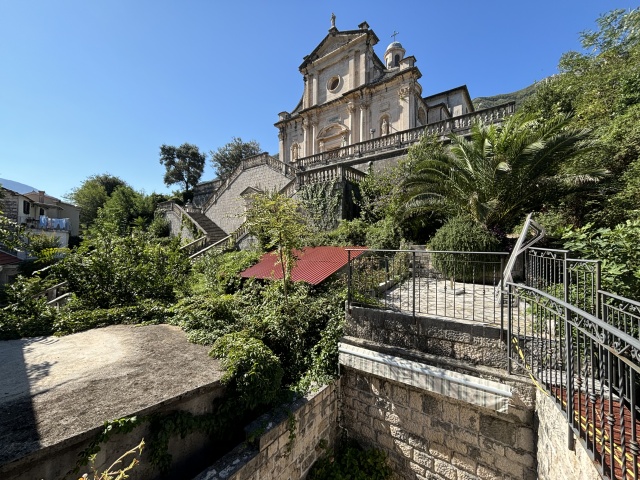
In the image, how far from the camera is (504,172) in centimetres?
679

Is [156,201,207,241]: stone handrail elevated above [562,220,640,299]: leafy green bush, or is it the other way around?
[156,201,207,241]: stone handrail

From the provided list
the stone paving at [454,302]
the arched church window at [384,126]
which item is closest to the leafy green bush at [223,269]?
the stone paving at [454,302]

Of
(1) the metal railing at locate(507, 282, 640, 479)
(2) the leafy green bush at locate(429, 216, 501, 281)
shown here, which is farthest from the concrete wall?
(2) the leafy green bush at locate(429, 216, 501, 281)

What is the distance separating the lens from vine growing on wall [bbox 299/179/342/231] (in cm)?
1091

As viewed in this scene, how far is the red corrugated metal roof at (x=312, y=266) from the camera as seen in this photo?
651 centimetres

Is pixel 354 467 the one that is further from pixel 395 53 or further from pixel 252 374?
pixel 395 53

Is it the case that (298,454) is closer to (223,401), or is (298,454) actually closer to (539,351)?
(223,401)

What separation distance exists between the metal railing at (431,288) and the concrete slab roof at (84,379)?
3067mm

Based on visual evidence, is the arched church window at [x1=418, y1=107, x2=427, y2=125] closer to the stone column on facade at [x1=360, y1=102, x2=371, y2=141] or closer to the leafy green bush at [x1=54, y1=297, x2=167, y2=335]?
the stone column on facade at [x1=360, y1=102, x2=371, y2=141]

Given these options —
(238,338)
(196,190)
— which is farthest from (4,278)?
(238,338)

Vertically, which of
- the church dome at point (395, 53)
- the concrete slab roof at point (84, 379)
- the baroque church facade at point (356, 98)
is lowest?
the concrete slab roof at point (84, 379)

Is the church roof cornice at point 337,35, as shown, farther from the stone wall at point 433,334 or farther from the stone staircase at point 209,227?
the stone wall at point 433,334

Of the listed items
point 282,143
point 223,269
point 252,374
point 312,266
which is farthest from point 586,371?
point 282,143

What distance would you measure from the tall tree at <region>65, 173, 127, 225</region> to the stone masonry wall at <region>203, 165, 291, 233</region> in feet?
63.5
